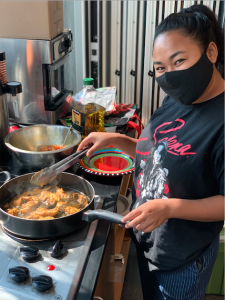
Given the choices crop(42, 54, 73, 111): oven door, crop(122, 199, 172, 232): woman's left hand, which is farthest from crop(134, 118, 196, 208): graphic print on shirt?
crop(42, 54, 73, 111): oven door

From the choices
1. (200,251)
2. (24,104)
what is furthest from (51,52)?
(200,251)

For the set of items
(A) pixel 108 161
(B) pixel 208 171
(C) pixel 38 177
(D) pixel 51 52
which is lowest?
(A) pixel 108 161

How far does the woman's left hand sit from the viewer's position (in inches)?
32.6

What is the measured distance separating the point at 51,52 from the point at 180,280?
114 centimetres

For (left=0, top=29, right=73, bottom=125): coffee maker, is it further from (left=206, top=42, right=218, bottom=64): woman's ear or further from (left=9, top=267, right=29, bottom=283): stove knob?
(left=9, top=267, right=29, bottom=283): stove knob

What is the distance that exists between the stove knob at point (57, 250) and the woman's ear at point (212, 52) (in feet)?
2.16

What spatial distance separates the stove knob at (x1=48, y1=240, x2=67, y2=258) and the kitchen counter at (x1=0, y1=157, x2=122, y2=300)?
0.08 meters

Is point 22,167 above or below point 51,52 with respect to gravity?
below

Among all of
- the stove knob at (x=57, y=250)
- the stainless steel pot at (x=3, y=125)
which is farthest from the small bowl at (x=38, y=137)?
the stove knob at (x=57, y=250)

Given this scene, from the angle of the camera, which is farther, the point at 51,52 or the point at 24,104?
the point at 24,104

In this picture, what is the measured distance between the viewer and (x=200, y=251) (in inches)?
39.0

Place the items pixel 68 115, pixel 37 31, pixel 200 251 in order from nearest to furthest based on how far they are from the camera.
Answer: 1. pixel 200 251
2. pixel 37 31
3. pixel 68 115

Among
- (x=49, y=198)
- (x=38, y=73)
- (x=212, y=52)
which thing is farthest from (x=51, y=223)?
(x=38, y=73)

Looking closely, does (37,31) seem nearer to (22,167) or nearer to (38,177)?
(22,167)
